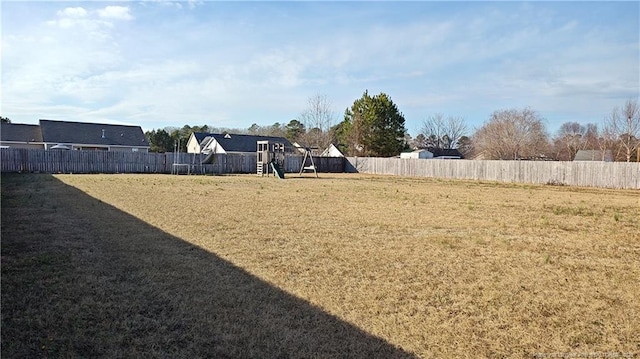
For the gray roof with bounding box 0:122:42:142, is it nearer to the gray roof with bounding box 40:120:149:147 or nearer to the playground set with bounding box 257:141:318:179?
the gray roof with bounding box 40:120:149:147

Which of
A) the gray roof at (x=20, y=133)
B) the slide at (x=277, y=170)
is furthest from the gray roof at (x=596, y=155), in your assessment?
the gray roof at (x=20, y=133)

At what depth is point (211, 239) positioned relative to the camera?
589cm

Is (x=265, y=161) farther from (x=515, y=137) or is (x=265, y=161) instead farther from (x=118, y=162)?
(x=515, y=137)

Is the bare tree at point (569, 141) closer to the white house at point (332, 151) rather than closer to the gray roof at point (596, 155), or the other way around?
the gray roof at point (596, 155)

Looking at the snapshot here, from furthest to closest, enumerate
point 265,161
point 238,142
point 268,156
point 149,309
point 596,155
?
point 238,142
point 596,155
point 265,161
point 268,156
point 149,309

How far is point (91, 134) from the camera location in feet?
114

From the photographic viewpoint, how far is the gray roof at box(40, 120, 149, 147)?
33.0m

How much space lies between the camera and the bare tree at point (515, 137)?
153 ft

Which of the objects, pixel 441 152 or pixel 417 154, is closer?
pixel 417 154

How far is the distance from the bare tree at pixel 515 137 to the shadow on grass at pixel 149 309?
1852 inches

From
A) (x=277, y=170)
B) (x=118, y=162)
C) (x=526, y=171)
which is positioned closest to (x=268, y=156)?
(x=277, y=170)

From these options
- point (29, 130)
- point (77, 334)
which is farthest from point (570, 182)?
point (29, 130)

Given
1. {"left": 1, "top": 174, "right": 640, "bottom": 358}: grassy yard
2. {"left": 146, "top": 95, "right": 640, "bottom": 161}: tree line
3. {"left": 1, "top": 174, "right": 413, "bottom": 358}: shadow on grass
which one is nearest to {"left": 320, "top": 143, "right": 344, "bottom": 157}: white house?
{"left": 146, "top": 95, "right": 640, "bottom": 161}: tree line

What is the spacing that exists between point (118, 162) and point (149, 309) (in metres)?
26.1
